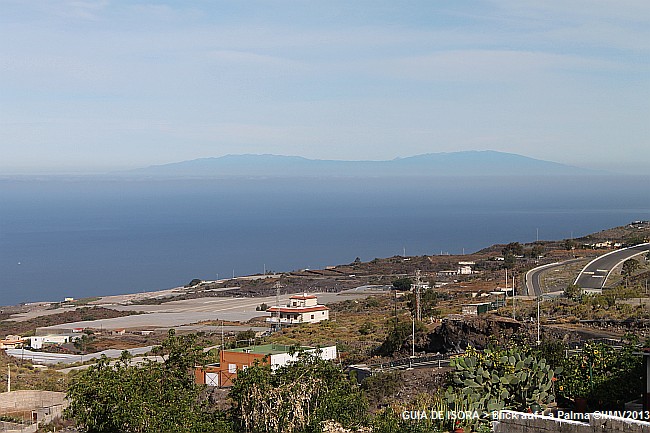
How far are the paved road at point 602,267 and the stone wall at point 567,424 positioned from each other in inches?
1035

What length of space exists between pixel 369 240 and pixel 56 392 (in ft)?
431

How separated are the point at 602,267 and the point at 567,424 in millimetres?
34373

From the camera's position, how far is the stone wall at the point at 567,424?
305 inches

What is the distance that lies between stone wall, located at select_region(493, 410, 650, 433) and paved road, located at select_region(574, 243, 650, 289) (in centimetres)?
2628

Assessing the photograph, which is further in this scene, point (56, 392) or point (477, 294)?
point (477, 294)

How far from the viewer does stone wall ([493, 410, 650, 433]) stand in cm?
774

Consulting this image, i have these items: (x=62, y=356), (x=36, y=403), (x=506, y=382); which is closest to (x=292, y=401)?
(x=506, y=382)

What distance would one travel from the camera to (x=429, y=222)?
197m

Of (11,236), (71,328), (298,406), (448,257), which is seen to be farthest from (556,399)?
(11,236)

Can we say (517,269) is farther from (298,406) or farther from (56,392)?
(298,406)

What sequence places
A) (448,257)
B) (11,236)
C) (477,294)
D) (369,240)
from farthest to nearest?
1. (11,236)
2. (369,240)
3. (448,257)
4. (477,294)

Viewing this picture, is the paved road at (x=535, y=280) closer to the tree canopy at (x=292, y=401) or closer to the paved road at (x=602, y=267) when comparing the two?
the paved road at (x=602, y=267)

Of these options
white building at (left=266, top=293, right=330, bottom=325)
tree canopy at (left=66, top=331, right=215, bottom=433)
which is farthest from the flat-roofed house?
white building at (left=266, top=293, right=330, bottom=325)

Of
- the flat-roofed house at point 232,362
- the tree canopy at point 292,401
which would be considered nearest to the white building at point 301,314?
the flat-roofed house at point 232,362
